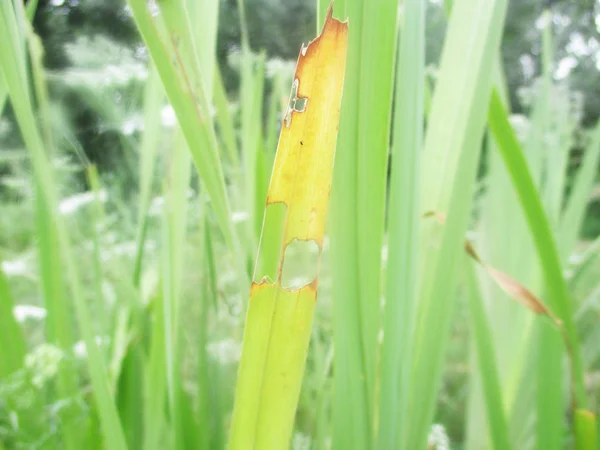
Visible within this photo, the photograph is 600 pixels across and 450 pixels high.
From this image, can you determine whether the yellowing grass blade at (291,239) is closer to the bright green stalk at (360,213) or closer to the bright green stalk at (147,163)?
the bright green stalk at (360,213)

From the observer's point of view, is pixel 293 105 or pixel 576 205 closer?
pixel 293 105

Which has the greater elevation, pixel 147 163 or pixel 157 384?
pixel 147 163

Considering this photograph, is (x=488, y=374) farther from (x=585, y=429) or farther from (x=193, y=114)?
(x=193, y=114)

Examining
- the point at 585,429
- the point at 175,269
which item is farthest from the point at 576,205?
the point at 175,269

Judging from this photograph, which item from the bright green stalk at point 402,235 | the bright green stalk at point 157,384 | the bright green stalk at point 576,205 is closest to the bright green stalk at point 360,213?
the bright green stalk at point 402,235

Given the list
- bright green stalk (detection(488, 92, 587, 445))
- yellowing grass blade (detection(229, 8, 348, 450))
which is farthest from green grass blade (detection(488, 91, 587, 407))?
yellowing grass blade (detection(229, 8, 348, 450))

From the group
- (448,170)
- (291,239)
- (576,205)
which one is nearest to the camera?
(291,239)

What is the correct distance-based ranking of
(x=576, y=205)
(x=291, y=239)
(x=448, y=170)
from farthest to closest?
(x=576, y=205), (x=448, y=170), (x=291, y=239)

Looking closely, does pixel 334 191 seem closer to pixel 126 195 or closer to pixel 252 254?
pixel 252 254
